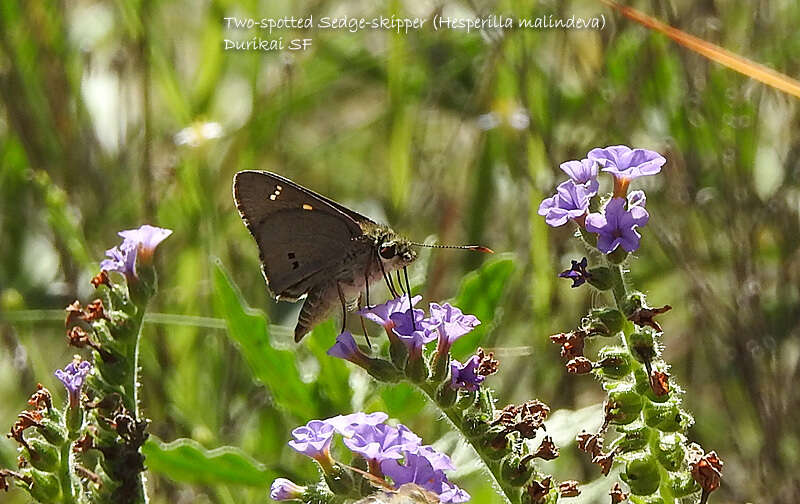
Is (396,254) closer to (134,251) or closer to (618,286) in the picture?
(134,251)

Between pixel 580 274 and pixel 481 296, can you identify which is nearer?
pixel 580 274

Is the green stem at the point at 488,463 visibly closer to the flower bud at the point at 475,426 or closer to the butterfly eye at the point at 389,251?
the flower bud at the point at 475,426

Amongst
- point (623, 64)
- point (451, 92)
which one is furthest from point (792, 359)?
point (451, 92)

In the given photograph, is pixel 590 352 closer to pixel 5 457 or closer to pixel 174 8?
pixel 5 457

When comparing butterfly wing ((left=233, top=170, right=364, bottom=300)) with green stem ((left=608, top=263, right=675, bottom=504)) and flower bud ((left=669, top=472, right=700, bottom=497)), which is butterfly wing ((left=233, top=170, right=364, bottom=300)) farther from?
flower bud ((left=669, top=472, right=700, bottom=497))

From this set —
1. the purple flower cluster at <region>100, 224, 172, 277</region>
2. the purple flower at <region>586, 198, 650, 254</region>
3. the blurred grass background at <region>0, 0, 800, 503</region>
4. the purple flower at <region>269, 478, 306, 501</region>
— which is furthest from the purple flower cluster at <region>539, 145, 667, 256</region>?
the blurred grass background at <region>0, 0, 800, 503</region>

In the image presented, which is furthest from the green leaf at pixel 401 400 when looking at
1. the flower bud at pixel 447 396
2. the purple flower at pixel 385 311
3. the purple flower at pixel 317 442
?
the purple flower at pixel 317 442

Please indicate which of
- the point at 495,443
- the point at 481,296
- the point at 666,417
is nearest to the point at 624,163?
the point at 666,417
